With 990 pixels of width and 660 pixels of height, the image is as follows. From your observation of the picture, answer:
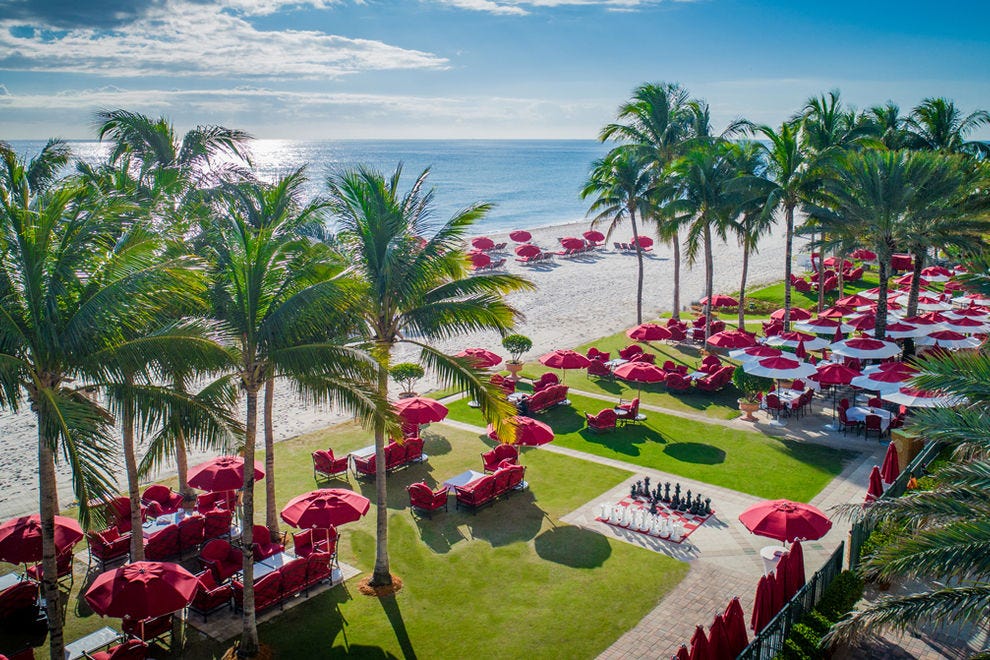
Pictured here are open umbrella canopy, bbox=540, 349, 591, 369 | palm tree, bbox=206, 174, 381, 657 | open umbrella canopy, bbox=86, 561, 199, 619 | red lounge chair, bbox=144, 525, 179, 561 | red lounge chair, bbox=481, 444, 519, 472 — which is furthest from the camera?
open umbrella canopy, bbox=540, 349, 591, 369

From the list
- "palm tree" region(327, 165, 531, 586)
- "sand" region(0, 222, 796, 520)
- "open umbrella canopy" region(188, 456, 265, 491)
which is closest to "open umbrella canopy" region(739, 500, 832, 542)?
"palm tree" region(327, 165, 531, 586)

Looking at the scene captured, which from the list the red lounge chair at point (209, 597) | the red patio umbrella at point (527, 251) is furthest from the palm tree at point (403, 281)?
the red patio umbrella at point (527, 251)

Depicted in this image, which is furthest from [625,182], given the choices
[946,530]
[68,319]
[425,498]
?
[68,319]

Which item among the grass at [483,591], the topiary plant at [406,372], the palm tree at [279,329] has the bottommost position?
the grass at [483,591]

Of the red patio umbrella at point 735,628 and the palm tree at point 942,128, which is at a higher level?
the palm tree at point 942,128

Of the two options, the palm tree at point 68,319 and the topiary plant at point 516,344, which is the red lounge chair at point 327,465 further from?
the topiary plant at point 516,344

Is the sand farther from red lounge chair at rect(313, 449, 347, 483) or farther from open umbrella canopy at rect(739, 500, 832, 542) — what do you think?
open umbrella canopy at rect(739, 500, 832, 542)
